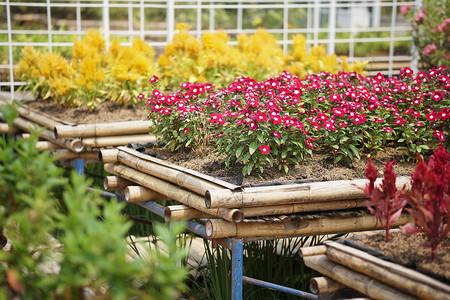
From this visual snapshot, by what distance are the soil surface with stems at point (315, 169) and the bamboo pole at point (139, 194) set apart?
0.25 meters

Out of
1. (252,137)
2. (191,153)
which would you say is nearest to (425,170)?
(252,137)

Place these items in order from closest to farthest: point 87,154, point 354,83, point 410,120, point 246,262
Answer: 1. point 246,262
2. point 410,120
3. point 354,83
4. point 87,154

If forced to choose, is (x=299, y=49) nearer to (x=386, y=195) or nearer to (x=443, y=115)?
(x=443, y=115)

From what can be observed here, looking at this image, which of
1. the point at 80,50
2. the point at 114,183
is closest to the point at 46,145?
the point at 80,50

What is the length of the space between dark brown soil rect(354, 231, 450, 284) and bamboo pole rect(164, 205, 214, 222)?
1.07m

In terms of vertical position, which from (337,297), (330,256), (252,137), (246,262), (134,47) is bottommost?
(246,262)

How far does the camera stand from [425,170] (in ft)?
8.24

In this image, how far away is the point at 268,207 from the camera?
10.5 feet

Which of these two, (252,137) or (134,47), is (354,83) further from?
(134,47)

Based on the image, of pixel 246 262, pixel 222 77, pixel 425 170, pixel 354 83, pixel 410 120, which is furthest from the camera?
pixel 222 77

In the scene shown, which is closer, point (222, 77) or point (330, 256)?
point (330, 256)

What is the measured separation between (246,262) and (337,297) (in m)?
1.15

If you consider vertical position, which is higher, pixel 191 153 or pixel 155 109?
pixel 155 109

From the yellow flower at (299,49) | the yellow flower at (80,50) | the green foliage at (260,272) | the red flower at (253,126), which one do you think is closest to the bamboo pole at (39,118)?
the yellow flower at (80,50)
